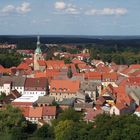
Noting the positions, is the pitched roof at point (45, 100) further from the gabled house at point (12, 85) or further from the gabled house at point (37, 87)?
the gabled house at point (12, 85)

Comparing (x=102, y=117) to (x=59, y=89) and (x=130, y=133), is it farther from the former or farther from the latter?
(x=59, y=89)

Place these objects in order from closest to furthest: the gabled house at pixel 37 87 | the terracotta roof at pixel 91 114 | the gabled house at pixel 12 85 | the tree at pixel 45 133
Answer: the tree at pixel 45 133 → the terracotta roof at pixel 91 114 → the gabled house at pixel 37 87 → the gabled house at pixel 12 85

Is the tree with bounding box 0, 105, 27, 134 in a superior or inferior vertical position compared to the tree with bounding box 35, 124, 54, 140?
superior

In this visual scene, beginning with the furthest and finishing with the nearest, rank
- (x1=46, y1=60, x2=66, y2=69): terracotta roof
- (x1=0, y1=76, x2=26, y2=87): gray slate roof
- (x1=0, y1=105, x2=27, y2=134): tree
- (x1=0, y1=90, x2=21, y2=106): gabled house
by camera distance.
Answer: (x1=46, y1=60, x2=66, y2=69): terracotta roof
(x1=0, y1=76, x2=26, y2=87): gray slate roof
(x1=0, y1=90, x2=21, y2=106): gabled house
(x1=0, y1=105, x2=27, y2=134): tree

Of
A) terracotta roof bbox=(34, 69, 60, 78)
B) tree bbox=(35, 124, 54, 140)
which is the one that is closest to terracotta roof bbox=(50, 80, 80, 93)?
terracotta roof bbox=(34, 69, 60, 78)

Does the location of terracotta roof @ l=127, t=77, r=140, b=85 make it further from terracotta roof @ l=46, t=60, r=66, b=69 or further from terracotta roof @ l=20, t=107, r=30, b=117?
terracotta roof @ l=46, t=60, r=66, b=69

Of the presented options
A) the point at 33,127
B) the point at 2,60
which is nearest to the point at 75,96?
the point at 33,127

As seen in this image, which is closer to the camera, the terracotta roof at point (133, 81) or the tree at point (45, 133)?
the tree at point (45, 133)

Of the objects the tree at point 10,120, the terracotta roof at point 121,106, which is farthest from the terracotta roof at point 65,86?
the tree at point 10,120
